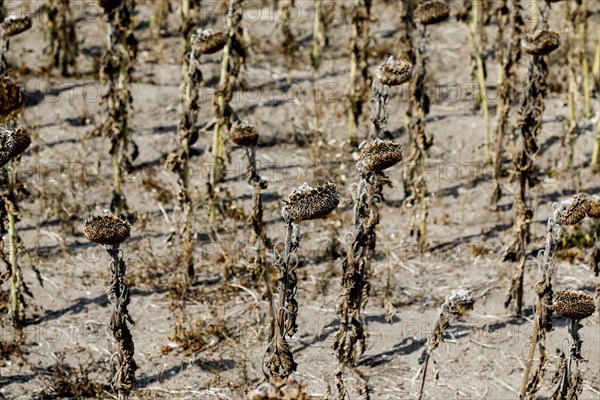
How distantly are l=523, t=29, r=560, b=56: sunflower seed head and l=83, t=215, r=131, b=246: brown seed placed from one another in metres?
3.64

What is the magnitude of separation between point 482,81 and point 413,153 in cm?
203

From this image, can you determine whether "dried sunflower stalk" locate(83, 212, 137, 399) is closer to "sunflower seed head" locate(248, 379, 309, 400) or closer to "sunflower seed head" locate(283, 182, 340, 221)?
"sunflower seed head" locate(283, 182, 340, 221)

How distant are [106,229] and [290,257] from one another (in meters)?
1.10

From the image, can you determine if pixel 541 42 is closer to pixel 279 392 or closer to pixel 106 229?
pixel 106 229

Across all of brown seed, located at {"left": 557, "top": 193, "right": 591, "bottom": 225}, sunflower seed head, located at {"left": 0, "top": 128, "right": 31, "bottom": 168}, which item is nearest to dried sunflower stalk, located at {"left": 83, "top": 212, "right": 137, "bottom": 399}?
sunflower seed head, located at {"left": 0, "top": 128, "right": 31, "bottom": 168}

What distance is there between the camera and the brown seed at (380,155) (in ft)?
20.3

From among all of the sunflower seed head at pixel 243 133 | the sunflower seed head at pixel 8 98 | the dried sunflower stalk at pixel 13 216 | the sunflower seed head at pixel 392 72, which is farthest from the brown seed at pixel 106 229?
the sunflower seed head at pixel 392 72

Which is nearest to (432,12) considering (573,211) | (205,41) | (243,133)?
(205,41)

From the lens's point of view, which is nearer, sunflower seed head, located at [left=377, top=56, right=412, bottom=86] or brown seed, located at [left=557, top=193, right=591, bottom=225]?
brown seed, located at [left=557, top=193, right=591, bottom=225]

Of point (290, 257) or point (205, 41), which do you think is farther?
point (205, 41)

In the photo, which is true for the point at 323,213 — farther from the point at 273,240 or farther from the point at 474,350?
the point at 273,240

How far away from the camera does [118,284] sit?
5.82 m

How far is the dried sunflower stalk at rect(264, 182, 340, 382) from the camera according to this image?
550 centimetres

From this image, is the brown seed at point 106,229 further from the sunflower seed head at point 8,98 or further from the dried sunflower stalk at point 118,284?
the sunflower seed head at point 8,98
